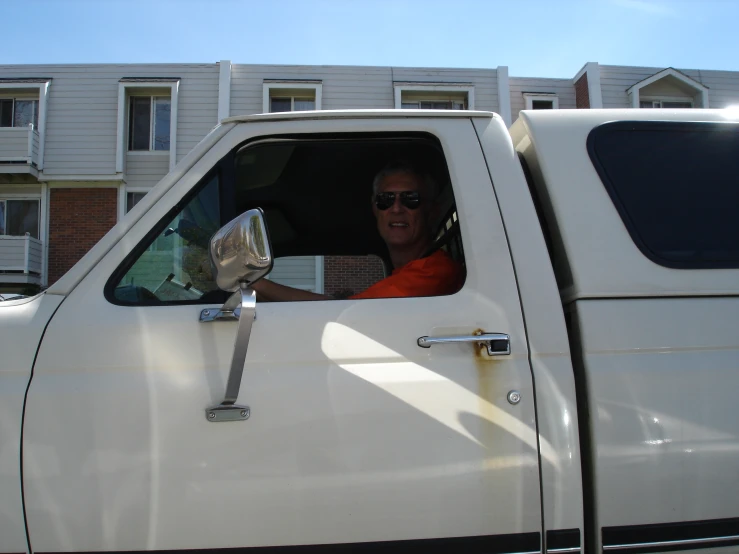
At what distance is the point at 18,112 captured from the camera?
15.1 m

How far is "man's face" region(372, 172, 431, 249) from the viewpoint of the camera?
2258 mm

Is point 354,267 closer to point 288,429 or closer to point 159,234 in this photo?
point 159,234

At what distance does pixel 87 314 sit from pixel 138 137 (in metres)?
15.3

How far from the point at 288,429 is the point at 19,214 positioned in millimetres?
16378

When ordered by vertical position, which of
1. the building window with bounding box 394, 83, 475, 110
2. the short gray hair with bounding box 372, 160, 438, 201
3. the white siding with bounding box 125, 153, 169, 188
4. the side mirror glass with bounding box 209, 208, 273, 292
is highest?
the building window with bounding box 394, 83, 475, 110

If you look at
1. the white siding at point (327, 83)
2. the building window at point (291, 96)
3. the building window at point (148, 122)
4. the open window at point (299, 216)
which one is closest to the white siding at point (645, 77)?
the white siding at point (327, 83)

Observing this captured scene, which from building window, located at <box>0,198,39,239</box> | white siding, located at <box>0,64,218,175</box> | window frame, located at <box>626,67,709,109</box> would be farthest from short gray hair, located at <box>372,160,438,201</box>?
building window, located at <box>0,198,39,239</box>

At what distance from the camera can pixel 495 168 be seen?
1742 mm

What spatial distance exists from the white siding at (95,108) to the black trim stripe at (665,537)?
1468 cm

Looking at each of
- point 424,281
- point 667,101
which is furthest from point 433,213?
point 667,101

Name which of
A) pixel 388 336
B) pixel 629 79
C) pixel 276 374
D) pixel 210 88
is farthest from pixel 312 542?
pixel 629 79

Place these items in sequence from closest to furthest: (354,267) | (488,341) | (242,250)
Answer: (242,250)
(488,341)
(354,267)

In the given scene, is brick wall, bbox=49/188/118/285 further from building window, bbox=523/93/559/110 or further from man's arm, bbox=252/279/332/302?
man's arm, bbox=252/279/332/302

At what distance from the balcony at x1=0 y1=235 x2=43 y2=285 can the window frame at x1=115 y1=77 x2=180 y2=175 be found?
117 inches
